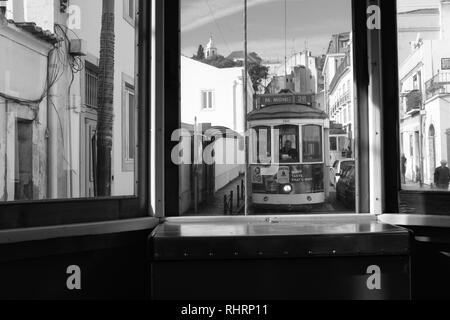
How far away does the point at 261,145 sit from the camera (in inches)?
110

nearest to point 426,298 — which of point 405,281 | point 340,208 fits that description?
point 405,281

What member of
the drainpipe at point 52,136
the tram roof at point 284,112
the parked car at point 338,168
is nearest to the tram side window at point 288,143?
the tram roof at point 284,112

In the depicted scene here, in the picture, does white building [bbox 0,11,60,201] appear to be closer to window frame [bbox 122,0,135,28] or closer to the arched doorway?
window frame [bbox 122,0,135,28]

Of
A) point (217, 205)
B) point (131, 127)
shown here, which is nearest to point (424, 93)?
point (217, 205)

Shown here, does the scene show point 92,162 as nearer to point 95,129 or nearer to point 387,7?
point 95,129

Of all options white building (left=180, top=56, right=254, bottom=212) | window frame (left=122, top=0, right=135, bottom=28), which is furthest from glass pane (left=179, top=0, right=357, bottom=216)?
window frame (left=122, top=0, right=135, bottom=28)

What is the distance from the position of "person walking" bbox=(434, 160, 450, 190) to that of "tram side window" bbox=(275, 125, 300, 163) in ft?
2.46

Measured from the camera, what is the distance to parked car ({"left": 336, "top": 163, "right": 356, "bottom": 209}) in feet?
9.04

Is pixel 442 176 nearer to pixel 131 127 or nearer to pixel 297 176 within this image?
pixel 297 176

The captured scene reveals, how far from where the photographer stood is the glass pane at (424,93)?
248cm

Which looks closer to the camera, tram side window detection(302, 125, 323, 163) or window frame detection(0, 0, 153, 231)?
window frame detection(0, 0, 153, 231)

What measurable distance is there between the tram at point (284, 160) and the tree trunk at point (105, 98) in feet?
2.45

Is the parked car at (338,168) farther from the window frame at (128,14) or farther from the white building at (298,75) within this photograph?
the window frame at (128,14)

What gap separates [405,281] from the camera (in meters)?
2.20
